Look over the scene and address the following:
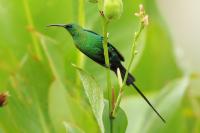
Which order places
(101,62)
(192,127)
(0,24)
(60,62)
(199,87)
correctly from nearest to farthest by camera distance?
(101,62)
(60,62)
(0,24)
(192,127)
(199,87)

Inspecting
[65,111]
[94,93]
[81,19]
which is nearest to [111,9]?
[94,93]

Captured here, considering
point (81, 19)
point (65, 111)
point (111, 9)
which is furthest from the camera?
point (81, 19)

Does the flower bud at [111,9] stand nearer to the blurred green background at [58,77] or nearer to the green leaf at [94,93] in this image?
the green leaf at [94,93]

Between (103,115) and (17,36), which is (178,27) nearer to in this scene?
(17,36)

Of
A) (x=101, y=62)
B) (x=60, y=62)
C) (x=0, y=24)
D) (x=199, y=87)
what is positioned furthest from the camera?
(x=199, y=87)

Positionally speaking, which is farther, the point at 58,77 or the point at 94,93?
the point at 58,77

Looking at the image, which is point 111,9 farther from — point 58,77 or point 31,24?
point 31,24

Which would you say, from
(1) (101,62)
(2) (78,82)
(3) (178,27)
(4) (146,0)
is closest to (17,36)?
(2) (78,82)
